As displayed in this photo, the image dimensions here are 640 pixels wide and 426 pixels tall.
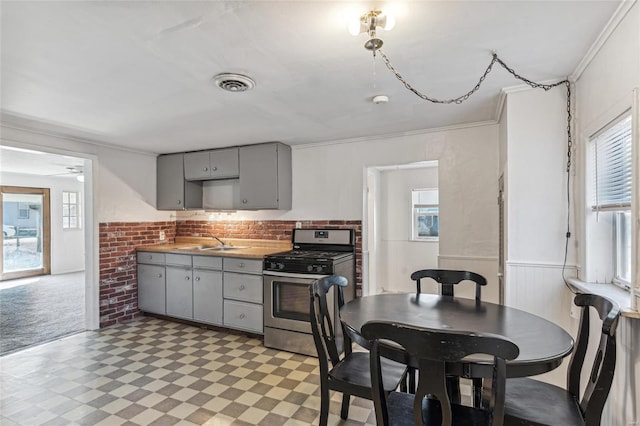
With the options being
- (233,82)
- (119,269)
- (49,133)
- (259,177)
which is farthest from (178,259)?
(233,82)

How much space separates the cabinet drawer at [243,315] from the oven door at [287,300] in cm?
15

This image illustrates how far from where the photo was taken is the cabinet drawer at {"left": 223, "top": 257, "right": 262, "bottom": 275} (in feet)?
11.9

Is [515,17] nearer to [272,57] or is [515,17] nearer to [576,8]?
[576,8]

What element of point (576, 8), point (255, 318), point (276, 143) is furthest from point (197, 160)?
point (576, 8)

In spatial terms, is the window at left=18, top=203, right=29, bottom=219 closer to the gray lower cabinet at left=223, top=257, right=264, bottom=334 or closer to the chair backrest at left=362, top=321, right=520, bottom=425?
the gray lower cabinet at left=223, top=257, right=264, bottom=334

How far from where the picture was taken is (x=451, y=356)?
3.90ft

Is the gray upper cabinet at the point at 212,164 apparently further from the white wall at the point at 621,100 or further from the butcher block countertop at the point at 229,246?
the white wall at the point at 621,100

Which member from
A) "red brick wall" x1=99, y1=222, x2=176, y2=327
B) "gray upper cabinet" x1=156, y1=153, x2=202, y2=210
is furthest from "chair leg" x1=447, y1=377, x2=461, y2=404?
"red brick wall" x1=99, y1=222, x2=176, y2=327

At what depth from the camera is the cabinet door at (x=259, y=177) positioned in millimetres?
4098

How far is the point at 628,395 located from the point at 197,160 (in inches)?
A: 181

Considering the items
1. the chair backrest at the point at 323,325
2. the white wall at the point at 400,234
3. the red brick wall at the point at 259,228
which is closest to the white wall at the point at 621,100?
the chair backrest at the point at 323,325

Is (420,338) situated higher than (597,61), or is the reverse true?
(597,61)

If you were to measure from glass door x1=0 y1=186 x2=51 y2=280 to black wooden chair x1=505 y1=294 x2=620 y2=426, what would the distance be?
8.91 metres

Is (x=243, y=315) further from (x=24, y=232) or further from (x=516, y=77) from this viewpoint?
(x=24, y=232)
